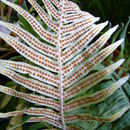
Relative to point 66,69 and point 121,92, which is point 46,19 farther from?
point 121,92

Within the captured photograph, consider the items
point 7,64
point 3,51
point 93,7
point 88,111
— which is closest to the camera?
point 7,64

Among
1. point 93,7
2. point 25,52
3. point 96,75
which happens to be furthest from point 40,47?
point 93,7

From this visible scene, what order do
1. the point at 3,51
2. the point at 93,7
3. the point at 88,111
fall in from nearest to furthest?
the point at 88,111, the point at 3,51, the point at 93,7

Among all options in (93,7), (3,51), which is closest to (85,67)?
(3,51)

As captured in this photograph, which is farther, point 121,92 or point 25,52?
point 121,92

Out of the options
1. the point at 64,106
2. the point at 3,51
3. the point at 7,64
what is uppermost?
the point at 7,64

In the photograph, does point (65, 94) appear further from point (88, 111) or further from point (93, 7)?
point (93, 7)

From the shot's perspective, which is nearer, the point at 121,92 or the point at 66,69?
the point at 66,69

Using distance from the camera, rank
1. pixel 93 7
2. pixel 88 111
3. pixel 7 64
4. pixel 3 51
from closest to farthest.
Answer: pixel 7 64 → pixel 88 111 → pixel 3 51 → pixel 93 7

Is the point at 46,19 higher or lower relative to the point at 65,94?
higher
